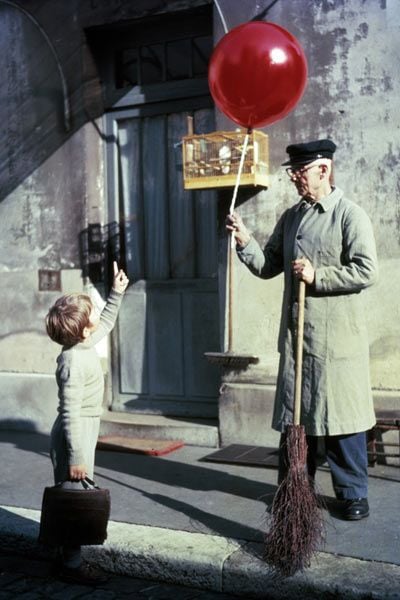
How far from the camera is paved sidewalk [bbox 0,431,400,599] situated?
424 cm

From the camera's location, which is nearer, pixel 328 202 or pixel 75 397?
pixel 75 397

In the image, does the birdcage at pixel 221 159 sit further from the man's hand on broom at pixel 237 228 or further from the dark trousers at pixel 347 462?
the dark trousers at pixel 347 462

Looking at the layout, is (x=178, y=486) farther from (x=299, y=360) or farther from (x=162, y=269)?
(x=162, y=269)

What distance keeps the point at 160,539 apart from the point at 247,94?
266 centimetres

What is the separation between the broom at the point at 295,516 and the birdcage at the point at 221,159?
2.22 metres

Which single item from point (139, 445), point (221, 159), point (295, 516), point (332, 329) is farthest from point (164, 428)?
point (295, 516)

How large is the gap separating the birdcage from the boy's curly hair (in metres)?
2.38

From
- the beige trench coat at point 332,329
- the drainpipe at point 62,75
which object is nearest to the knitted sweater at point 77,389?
the beige trench coat at point 332,329

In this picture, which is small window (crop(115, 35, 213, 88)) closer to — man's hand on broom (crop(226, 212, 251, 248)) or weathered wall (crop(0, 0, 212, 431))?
weathered wall (crop(0, 0, 212, 431))

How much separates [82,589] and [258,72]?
3087 mm

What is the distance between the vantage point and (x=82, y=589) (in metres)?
4.45

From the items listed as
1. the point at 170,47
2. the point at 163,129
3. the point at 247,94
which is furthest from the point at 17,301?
the point at 247,94

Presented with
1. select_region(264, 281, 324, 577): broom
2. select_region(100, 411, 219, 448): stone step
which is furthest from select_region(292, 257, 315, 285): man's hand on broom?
select_region(100, 411, 219, 448): stone step

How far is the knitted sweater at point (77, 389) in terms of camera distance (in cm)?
444
